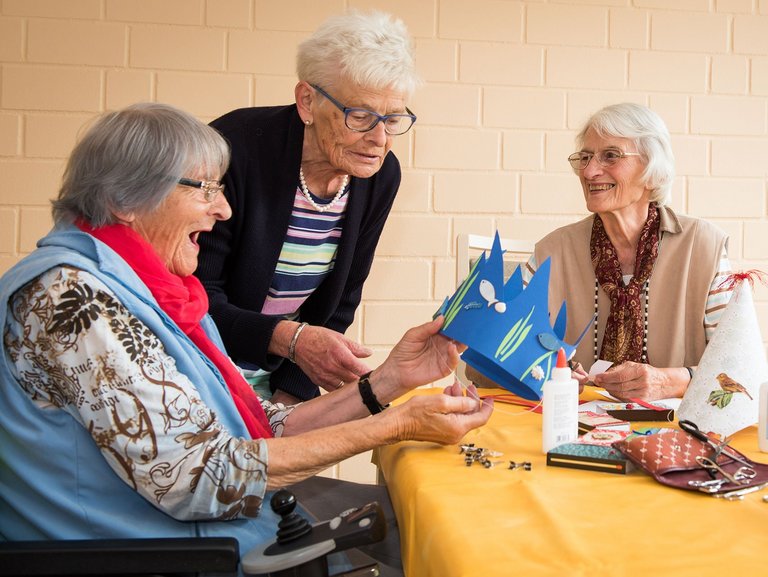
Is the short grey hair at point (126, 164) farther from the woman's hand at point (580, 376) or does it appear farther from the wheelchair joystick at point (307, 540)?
the woman's hand at point (580, 376)

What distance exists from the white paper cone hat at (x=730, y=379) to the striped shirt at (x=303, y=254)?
1050 millimetres

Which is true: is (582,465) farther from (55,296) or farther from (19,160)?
(19,160)

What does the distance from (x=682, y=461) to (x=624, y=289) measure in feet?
3.76

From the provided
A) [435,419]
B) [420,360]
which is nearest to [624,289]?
[420,360]

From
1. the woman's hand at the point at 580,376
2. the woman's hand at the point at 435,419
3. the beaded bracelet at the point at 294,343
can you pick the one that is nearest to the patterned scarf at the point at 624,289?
the woman's hand at the point at 580,376

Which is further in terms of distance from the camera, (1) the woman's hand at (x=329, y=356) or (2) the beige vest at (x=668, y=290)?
(2) the beige vest at (x=668, y=290)

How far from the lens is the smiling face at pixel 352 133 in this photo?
75.4 inches

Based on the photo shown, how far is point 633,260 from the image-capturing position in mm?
2342

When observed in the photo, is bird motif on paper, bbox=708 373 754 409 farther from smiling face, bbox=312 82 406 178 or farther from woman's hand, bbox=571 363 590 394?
smiling face, bbox=312 82 406 178

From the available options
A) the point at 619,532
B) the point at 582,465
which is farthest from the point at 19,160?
the point at 619,532

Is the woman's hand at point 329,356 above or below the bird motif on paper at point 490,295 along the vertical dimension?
below

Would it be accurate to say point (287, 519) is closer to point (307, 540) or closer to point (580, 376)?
point (307, 540)

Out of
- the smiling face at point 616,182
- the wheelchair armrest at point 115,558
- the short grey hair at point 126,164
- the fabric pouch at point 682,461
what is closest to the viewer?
the wheelchair armrest at point 115,558

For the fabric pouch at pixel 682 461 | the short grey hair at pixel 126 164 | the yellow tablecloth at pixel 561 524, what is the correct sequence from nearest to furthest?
the yellow tablecloth at pixel 561 524, the fabric pouch at pixel 682 461, the short grey hair at pixel 126 164
